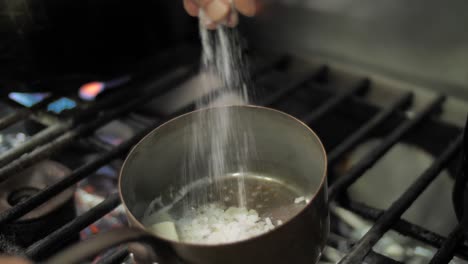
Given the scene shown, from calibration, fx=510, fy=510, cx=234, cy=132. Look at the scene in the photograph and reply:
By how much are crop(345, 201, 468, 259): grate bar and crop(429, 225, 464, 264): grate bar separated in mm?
11

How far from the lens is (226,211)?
0.57 meters

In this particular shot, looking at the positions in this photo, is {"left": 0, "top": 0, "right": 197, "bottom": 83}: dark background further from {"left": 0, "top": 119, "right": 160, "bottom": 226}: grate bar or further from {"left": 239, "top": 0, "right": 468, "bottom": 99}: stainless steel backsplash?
{"left": 239, "top": 0, "right": 468, "bottom": 99}: stainless steel backsplash

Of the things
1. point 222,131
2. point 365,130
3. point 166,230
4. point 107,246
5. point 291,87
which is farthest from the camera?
point 291,87

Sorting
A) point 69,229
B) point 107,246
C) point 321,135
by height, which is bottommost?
point 321,135

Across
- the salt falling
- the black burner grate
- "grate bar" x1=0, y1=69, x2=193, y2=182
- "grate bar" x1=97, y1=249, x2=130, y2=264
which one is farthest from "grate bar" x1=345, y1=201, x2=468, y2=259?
"grate bar" x1=0, y1=69, x2=193, y2=182

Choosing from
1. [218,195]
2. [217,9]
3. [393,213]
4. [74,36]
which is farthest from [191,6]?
[393,213]

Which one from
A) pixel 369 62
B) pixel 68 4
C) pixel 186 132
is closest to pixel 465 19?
pixel 369 62

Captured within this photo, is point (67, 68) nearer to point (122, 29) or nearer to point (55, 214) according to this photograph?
point (122, 29)

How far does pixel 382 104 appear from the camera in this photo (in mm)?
899

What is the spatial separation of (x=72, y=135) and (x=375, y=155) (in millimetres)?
432

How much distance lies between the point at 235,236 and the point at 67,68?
41 centimetres

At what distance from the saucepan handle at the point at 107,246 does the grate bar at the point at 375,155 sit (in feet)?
0.87

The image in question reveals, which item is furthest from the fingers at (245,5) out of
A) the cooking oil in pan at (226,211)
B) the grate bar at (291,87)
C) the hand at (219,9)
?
the cooking oil in pan at (226,211)

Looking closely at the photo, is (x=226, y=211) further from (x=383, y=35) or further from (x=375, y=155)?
(x=383, y=35)
